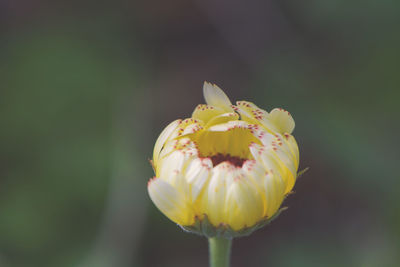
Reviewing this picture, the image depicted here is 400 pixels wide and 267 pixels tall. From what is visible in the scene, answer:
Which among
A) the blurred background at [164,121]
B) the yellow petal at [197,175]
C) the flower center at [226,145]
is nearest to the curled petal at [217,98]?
the flower center at [226,145]

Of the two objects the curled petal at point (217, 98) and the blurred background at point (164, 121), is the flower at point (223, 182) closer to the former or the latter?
the curled petal at point (217, 98)

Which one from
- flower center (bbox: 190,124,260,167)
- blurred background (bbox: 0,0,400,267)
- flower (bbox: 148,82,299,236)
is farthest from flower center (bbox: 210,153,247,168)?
blurred background (bbox: 0,0,400,267)

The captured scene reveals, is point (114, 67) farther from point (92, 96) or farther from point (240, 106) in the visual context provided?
point (240, 106)

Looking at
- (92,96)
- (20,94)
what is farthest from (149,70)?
(20,94)

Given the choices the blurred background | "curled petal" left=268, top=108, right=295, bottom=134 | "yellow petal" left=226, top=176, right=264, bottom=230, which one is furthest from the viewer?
the blurred background

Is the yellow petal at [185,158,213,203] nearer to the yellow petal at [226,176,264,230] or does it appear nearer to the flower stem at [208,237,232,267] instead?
the yellow petal at [226,176,264,230]

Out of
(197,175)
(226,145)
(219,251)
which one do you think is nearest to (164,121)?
(226,145)

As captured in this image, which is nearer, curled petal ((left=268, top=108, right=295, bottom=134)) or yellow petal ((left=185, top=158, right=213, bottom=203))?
yellow petal ((left=185, top=158, right=213, bottom=203))

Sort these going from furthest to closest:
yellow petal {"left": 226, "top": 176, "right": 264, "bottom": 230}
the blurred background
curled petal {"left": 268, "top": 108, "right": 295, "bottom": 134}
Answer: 1. the blurred background
2. curled petal {"left": 268, "top": 108, "right": 295, "bottom": 134}
3. yellow petal {"left": 226, "top": 176, "right": 264, "bottom": 230}
